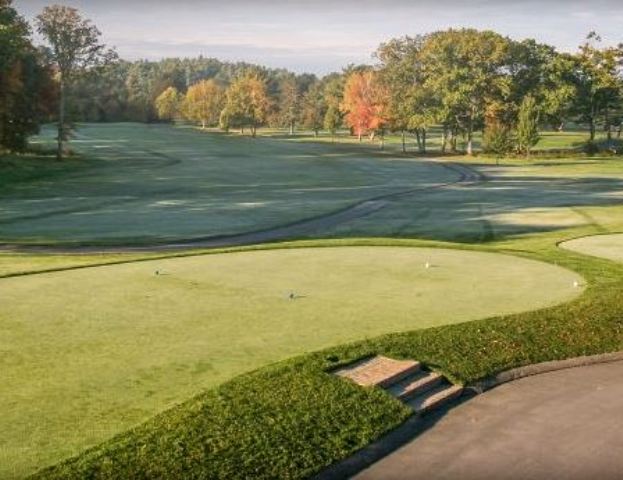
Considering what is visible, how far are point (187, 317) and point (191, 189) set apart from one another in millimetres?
47617

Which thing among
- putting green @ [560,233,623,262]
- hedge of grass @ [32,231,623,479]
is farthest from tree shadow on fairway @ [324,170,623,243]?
hedge of grass @ [32,231,623,479]

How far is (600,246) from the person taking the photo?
93.9 ft

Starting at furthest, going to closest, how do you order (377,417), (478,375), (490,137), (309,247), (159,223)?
(490,137), (159,223), (309,247), (478,375), (377,417)

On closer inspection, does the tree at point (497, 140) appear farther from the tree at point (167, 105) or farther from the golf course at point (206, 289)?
the tree at point (167, 105)

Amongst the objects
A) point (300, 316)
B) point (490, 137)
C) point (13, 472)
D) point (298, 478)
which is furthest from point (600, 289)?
point (490, 137)

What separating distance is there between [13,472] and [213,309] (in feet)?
23.9

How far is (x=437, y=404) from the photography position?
36.6 feet

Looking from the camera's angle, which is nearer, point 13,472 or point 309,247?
point 13,472

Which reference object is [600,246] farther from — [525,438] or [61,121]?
[61,121]

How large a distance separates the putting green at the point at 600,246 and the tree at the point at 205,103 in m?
138

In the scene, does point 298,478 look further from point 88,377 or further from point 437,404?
point 88,377

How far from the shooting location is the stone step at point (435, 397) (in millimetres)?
10977

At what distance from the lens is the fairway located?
4094 centimetres

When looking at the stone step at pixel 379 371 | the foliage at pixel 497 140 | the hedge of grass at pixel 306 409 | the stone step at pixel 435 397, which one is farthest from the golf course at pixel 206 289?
the foliage at pixel 497 140
